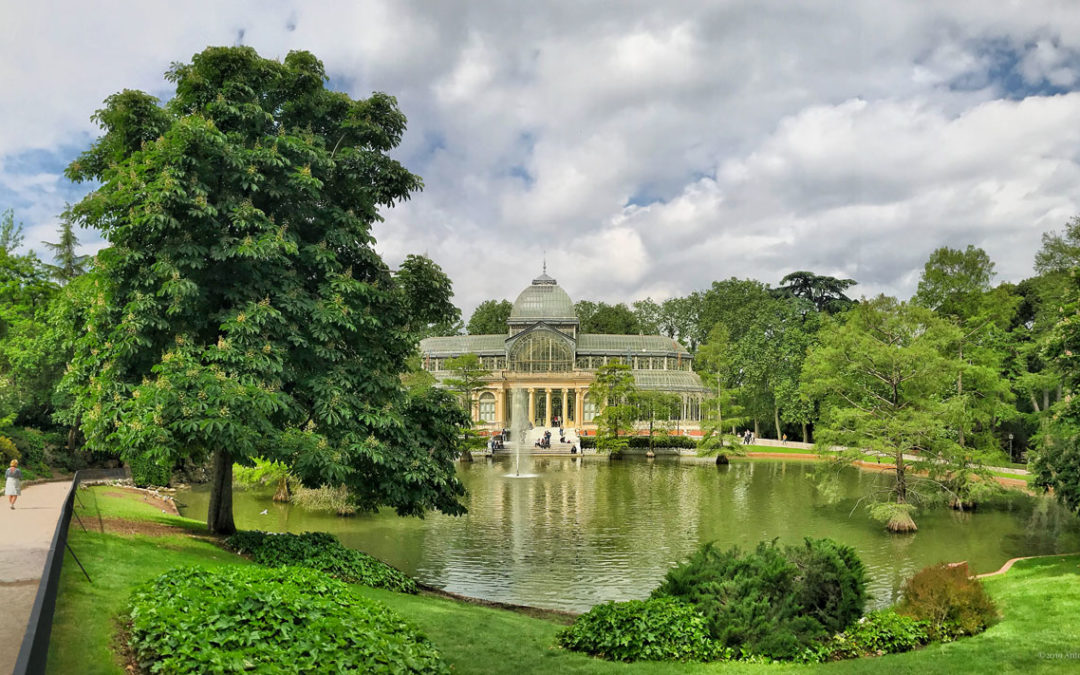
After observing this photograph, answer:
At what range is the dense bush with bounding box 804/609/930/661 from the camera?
344 inches

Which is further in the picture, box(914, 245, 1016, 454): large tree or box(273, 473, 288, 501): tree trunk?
box(914, 245, 1016, 454): large tree

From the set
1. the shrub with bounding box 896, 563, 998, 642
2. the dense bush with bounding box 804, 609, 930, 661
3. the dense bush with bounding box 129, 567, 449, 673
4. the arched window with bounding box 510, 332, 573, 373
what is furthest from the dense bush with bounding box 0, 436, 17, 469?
the arched window with bounding box 510, 332, 573, 373

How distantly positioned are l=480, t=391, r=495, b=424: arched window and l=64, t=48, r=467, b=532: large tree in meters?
49.7

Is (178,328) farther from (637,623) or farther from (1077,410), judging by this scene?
(1077,410)

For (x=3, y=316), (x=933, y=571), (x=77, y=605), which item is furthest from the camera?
(x=3, y=316)

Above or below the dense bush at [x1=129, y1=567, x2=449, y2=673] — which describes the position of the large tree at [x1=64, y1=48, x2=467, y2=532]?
above

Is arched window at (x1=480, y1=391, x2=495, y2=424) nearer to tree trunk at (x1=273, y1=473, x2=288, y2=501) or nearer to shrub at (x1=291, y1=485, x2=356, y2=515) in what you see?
tree trunk at (x1=273, y1=473, x2=288, y2=501)

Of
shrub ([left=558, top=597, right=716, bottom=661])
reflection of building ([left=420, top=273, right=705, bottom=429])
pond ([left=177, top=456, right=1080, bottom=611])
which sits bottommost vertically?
pond ([left=177, top=456, right=1080, bottom=611])

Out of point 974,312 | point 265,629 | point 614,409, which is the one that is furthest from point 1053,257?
point 265,629

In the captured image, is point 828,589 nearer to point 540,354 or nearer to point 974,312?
point 974,312

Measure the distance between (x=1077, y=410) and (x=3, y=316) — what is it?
3381 centimetres

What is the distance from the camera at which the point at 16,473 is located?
1778 centimetres

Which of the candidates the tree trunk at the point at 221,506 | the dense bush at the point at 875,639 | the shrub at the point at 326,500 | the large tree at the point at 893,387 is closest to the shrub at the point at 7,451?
the shrub at the point at 326,500

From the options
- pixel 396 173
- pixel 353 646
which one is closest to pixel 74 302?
pixel 396 173
